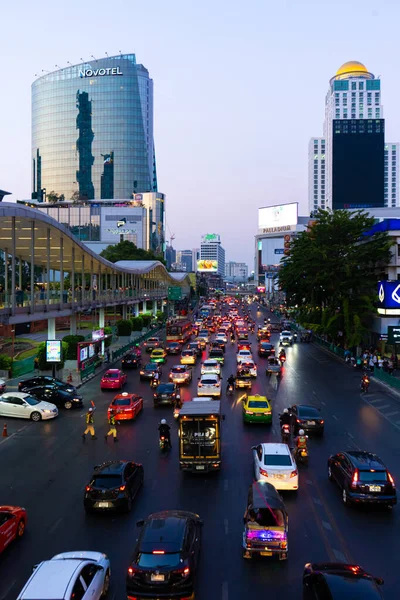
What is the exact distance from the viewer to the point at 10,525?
12320 millimetres

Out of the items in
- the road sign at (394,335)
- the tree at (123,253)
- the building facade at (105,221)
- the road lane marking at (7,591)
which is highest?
the building facade at (105,221)

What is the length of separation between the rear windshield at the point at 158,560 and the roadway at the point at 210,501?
1.09 meters

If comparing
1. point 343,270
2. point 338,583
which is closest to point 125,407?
point 338,583

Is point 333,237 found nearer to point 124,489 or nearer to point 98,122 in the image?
point 124,489

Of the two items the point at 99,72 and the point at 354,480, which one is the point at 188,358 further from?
the point at 99,72

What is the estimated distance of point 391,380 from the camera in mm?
36469

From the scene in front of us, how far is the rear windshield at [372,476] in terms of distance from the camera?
1460 cm

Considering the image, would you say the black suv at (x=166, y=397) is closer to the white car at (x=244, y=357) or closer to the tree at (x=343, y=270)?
the white car at (x=244, y=357)

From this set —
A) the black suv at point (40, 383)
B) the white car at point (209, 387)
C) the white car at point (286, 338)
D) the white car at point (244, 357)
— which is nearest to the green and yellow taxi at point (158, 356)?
the white car at point (244, 357)

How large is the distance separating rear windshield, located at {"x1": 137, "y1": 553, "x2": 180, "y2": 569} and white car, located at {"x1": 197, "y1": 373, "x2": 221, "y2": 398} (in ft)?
67.5

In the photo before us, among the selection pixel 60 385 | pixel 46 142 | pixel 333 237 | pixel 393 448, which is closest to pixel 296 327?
pixel 333 237

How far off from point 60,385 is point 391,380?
72.5 feet

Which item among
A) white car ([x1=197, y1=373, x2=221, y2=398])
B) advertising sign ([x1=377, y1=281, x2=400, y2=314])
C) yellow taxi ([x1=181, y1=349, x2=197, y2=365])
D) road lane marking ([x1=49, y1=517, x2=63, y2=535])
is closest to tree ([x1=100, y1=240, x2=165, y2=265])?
yellow taxi ([x1=181, y1=349, x2=197, y2=365])

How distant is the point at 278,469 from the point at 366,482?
2499mm
